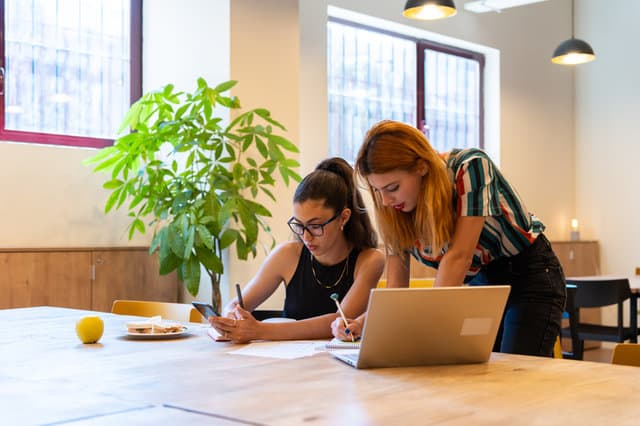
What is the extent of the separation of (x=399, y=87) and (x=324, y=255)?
4.03 m

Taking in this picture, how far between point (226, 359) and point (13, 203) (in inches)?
112

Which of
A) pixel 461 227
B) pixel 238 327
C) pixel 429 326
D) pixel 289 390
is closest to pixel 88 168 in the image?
pixel 238 327

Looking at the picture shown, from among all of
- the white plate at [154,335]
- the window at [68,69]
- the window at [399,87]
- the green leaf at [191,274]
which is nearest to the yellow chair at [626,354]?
the white plate at [154,335]

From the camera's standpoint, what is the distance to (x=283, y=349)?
2076 mm

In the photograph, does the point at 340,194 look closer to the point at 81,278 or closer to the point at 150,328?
the point at 150,328

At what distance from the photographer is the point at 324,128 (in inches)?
227

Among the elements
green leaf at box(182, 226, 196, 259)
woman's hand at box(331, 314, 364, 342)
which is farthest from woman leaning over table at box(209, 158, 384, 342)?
green leaf at box(182, 226, 196, 259)

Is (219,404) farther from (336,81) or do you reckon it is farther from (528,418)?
(336,81)

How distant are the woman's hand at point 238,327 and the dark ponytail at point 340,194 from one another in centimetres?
51

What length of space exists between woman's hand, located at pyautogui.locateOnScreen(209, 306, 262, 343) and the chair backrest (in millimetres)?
3307

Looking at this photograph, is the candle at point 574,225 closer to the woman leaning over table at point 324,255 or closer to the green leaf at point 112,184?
the green leaf at point 112,184

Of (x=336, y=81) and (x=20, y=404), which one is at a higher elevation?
(x=336, y=81)

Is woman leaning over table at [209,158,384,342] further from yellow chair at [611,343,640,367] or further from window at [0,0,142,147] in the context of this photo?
window at [0,0,142,147]

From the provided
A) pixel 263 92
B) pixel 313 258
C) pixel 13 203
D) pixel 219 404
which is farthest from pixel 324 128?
pixel 219 404
